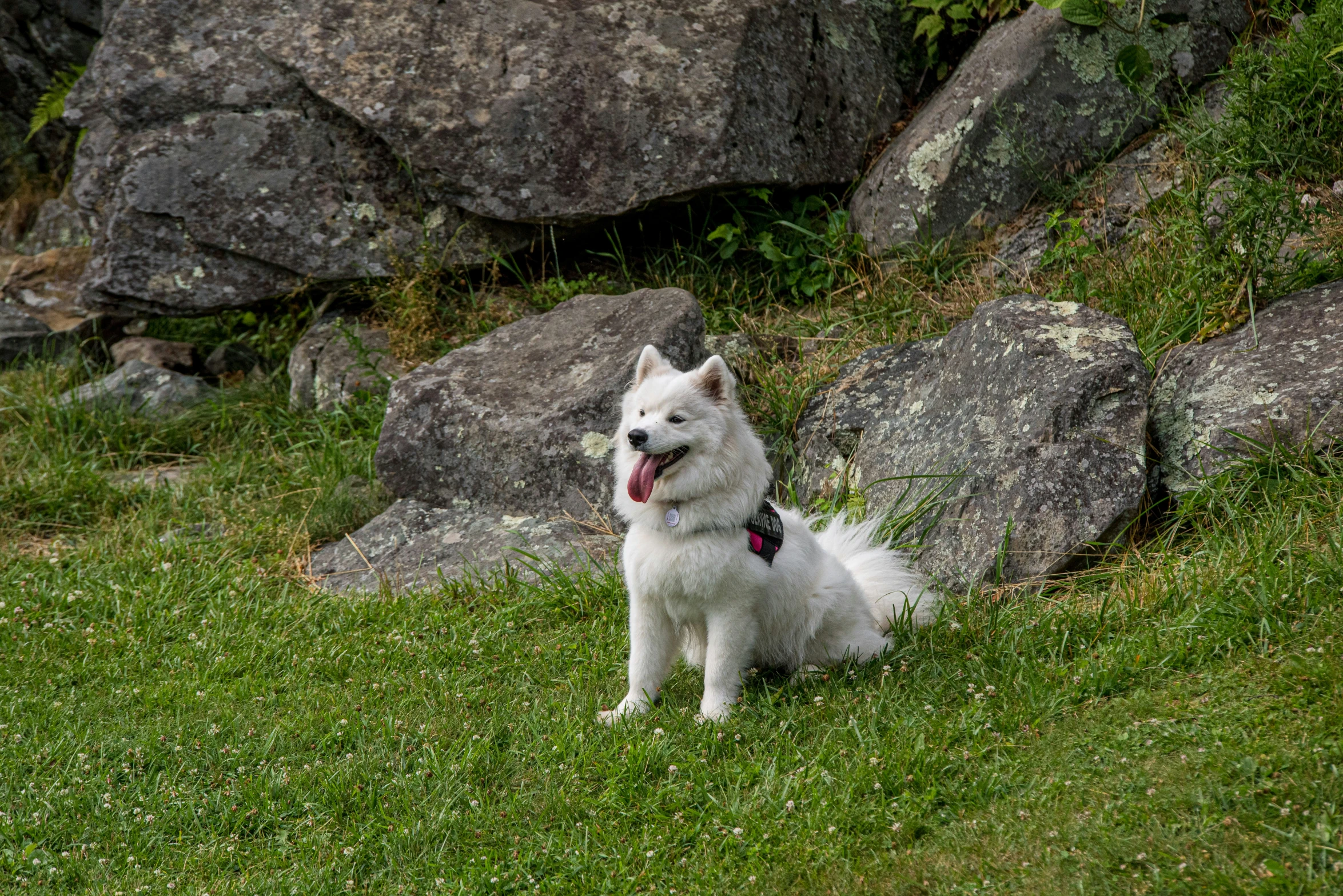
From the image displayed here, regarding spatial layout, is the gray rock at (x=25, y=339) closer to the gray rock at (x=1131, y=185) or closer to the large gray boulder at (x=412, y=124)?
the large gray boulder at (x=412, y=124)

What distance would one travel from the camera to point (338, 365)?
696 centimetres

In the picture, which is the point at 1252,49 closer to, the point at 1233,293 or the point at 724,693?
the point at 1233,293

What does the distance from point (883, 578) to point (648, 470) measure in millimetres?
1205

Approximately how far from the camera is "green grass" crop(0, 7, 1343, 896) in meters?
3.06

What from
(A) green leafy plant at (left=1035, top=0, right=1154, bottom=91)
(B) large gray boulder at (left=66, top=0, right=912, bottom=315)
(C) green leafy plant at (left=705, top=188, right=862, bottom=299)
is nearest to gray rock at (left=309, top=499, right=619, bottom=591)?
(B) large gray boulder at (left=66, top=0, right=912, bottom=315)

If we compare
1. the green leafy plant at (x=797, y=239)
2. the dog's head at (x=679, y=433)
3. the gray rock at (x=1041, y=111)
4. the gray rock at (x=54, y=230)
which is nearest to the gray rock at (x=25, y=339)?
the gray rock at (x=54, y=230)

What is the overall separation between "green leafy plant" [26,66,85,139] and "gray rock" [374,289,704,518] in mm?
5336

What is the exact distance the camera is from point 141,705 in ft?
14.2

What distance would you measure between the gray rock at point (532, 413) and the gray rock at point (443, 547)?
93 mm

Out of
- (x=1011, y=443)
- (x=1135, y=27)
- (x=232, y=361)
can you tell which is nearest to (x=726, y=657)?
(x=1011, y=443)

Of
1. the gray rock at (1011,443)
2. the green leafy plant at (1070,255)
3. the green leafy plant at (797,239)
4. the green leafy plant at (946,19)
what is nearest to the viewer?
the gray rock at (1011,443)

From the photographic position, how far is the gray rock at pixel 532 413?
18.3ft

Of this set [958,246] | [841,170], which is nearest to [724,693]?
[958,246]

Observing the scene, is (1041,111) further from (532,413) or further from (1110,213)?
(532,413)
